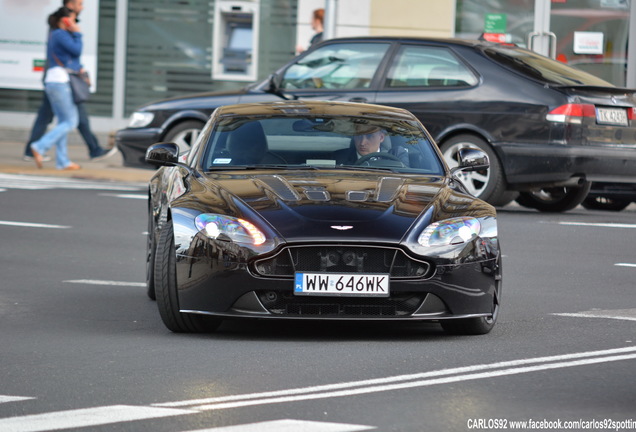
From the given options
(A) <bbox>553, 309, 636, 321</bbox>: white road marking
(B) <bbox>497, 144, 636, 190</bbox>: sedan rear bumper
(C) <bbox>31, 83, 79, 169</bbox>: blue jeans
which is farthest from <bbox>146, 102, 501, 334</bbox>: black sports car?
(C) <bbox>31, 83, 79, 169</bbox>: blue jeans

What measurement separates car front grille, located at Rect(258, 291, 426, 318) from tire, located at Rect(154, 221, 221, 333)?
389 millimetres

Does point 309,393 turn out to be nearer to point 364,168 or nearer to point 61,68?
point 364,168

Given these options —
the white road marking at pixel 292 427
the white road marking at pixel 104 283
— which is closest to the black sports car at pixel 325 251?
the white road marking at pixel 104 283

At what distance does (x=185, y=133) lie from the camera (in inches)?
627

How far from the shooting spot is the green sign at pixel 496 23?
22.3 metres

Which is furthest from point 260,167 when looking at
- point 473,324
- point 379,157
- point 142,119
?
point 142,119

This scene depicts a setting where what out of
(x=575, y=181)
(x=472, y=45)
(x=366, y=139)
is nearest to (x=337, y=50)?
(x=472, y=45)

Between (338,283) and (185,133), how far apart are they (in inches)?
345

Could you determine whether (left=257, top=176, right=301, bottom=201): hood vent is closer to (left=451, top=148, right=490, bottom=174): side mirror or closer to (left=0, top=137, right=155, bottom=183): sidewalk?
(left=451, top=148, right=490, bottom=174): side mirror

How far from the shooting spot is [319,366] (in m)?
6.77

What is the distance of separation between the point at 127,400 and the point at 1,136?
1896cm

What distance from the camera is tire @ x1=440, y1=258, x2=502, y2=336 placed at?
25.5 feet

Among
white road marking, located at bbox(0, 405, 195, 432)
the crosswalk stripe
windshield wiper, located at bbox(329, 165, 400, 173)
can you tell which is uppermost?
windshield wiper, located at bbox(329, 165, 400, 173)

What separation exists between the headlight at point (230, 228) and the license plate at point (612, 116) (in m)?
7.17
